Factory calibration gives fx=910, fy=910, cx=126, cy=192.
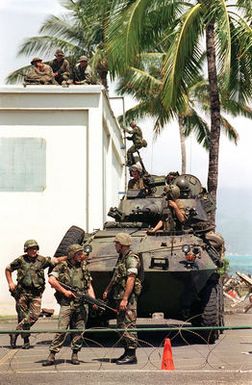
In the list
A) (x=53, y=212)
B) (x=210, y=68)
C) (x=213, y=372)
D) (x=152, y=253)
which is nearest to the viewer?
(x=213, y=372)

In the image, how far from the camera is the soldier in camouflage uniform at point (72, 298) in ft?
34.3

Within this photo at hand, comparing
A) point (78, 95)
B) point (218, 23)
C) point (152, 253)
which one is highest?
point (218, 23)

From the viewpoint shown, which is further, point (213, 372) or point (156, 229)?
point (156, 229)

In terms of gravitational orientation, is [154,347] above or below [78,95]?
below

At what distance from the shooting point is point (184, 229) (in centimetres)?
1352

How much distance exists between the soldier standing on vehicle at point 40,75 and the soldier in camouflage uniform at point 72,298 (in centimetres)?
871

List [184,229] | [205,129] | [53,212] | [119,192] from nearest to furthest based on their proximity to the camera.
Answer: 1. [184,229]
2. [53,212]
3. [119,192]
4. [205,129]

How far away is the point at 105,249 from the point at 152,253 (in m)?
0.73

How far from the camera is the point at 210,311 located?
502 inches

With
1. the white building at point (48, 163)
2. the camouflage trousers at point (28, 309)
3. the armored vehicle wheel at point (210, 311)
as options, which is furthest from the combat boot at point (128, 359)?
the white building at point (48, 163)

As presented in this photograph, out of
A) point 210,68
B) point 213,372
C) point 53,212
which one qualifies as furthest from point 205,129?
point 213,372

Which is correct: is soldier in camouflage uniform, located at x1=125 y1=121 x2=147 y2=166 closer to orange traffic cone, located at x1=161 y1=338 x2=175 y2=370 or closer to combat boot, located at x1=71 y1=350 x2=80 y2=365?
combat boot, located at x1=71 y1=350 x2=80 y2=365

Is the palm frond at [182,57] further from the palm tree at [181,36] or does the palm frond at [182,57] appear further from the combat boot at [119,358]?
the combat boot at [119,358]

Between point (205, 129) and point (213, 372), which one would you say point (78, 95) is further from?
point (205, 129)
